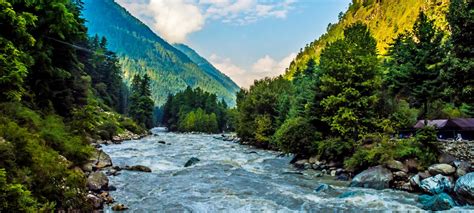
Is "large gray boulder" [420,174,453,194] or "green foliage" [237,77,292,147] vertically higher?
"green foliage" [237,77,292,147]

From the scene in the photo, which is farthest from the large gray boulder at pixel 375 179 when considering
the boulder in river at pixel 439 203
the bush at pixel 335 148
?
the bush at pixel 335 148

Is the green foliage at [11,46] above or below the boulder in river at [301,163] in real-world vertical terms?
above

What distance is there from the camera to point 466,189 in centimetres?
1444

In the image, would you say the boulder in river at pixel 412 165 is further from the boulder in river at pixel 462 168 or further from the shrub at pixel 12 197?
the shrub at pixel 12 197

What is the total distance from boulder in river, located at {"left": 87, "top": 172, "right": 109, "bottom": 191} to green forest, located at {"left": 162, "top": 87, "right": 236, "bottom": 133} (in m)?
90.3

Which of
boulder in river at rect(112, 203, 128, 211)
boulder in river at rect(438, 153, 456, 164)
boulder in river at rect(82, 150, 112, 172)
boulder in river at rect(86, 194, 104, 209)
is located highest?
boulder in river at rect(438, 153, 456, 164)

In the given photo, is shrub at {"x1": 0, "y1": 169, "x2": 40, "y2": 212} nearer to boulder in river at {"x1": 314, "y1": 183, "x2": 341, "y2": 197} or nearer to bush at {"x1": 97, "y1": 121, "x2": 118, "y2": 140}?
boulder in river at {"x1": 314, "y1": 183, "x2": 341, "y2": 197}

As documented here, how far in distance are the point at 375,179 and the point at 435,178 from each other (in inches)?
115

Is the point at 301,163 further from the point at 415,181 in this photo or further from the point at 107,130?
the point at 107,130

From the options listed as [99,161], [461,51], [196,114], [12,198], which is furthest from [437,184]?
[196,114]

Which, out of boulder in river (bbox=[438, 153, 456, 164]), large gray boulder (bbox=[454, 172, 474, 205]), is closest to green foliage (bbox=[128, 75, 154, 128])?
boulder in river (bbox=[438, 153, 456, 164])

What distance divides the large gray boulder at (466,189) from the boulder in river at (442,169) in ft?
6.99

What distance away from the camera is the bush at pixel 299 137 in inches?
1158

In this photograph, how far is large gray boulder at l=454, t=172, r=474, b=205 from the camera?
14171 millimetres
